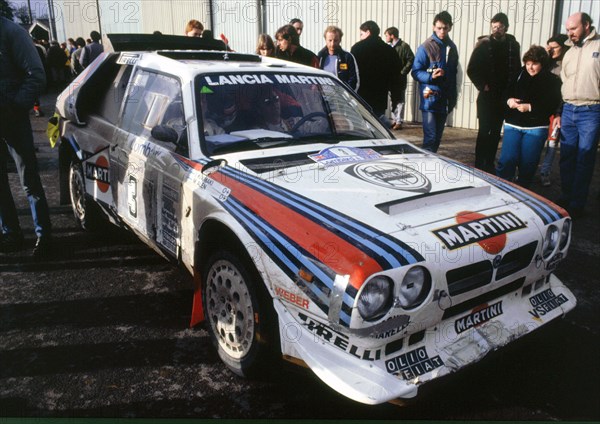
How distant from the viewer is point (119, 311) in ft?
11.5

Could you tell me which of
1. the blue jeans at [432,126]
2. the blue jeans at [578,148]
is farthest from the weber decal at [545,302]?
the blue jeans at [432,126]

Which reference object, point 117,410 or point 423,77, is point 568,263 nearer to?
point 423,77

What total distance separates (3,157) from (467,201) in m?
3.77

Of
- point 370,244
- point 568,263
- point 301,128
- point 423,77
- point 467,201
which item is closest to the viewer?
Result: point 370,244

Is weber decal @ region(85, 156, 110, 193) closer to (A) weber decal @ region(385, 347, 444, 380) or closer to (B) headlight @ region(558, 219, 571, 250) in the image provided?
(A) weber decal @ region(385, 347, 444, 380)

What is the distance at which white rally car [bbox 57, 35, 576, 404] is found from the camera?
7.07ft

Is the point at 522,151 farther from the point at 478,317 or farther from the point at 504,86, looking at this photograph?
the point at 478,317

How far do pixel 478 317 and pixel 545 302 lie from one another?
57 cm

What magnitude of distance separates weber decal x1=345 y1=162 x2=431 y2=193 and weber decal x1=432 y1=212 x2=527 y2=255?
334mm

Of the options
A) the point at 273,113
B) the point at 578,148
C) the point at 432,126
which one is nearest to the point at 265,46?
the point at 432,126

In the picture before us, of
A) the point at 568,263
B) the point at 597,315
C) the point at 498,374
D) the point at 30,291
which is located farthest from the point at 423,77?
the point at 30,291

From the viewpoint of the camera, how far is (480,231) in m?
2.41

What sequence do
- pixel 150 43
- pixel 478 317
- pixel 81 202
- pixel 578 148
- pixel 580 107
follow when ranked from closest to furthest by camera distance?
1. pixel 478 317
2. pixel 81 202
3. pixel 150 43
4. pixel 580 107
5. pixel 578 148

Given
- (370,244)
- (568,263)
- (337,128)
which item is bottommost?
(568,263)
